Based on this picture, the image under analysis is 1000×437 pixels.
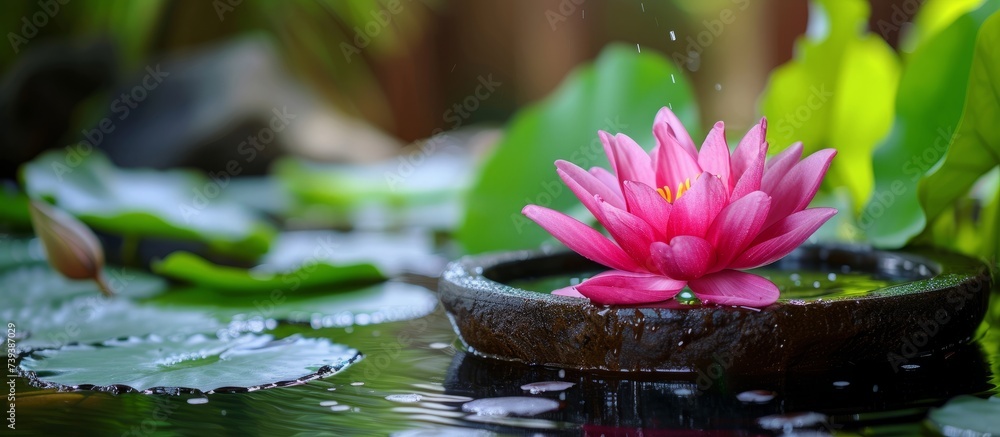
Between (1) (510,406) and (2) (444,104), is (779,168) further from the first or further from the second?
(2) (444,104)

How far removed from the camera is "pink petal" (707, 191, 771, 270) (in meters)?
0.65

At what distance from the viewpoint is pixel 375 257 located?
62.5 inches

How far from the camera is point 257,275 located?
1169 millimetres

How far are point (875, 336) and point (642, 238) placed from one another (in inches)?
7.7

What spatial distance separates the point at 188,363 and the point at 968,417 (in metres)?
0.62

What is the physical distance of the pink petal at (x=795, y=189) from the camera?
2.27 feet

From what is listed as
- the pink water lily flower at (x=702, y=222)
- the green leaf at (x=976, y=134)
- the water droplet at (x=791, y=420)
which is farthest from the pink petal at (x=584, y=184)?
the green leaf at (x=976, y=134)

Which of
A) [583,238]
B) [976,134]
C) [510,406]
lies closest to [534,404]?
[510,406]

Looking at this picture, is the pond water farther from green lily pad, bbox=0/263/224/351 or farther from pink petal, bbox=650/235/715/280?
green lily pad, bbox=0/263/224/351

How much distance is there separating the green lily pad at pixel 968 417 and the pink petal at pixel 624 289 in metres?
0.20

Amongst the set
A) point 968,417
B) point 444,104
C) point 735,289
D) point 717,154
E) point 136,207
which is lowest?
point 968,417

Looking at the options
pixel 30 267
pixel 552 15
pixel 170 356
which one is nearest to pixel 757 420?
pixel 170 356

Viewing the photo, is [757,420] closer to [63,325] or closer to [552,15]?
[63,325]

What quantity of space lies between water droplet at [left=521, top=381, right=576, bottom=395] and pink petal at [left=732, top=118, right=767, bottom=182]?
0.21 metres
